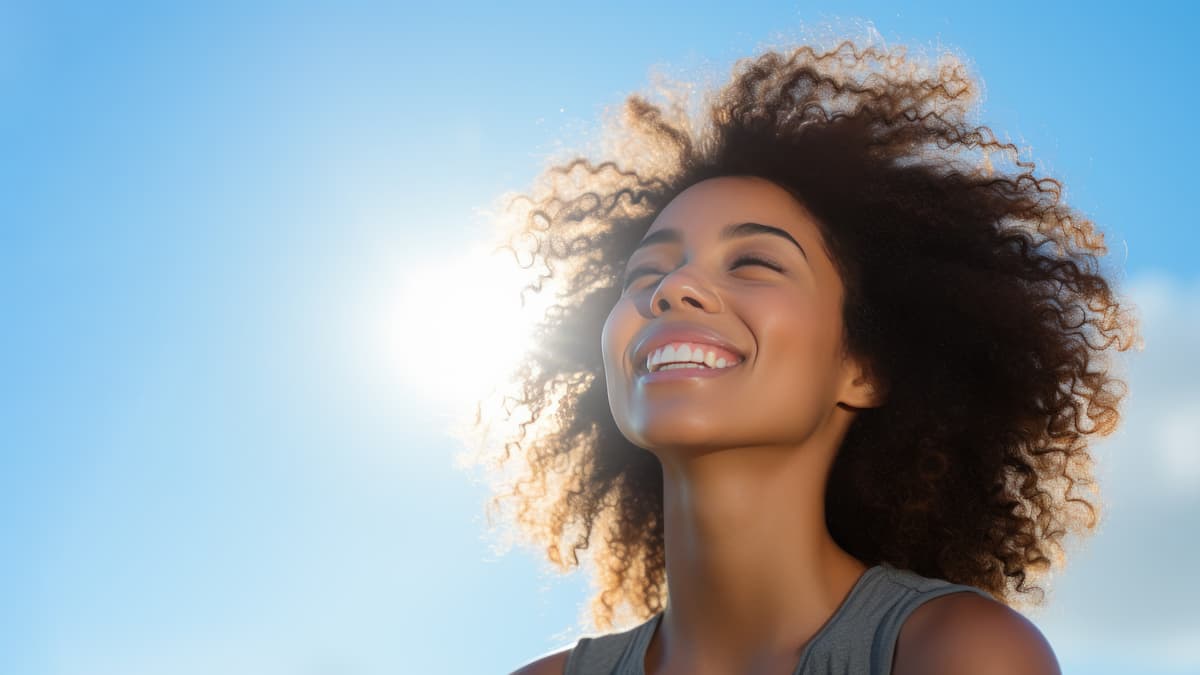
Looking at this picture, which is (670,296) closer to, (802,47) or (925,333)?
(925,333)

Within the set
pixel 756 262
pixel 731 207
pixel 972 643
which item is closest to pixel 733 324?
pixel 756 262

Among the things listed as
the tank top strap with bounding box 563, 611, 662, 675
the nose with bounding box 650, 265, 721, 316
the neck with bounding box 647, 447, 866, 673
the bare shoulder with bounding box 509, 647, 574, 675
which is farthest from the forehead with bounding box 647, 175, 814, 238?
the bare shoulder with bounding box 509, 647, 574, 675

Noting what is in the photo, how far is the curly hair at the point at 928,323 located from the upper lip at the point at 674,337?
1.78 ft

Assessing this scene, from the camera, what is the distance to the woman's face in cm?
332

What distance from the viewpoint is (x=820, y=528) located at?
11.6 feet

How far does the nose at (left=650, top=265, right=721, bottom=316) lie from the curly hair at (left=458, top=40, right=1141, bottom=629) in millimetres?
522

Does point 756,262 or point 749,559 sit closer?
point 749,559

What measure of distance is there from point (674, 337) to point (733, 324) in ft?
0.53

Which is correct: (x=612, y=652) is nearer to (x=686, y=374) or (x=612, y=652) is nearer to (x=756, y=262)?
(x=686, y=374)

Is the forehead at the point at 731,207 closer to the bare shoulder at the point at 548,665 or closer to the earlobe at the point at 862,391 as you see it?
the earlobe at the point at 862,391

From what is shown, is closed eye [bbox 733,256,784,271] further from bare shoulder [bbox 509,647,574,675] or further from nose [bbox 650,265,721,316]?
bare shoulder [bbox 509,647,574,675]

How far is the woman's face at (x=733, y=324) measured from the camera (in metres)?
3.32

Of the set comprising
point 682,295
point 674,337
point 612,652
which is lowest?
point 612,652

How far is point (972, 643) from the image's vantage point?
2885 millimetres
